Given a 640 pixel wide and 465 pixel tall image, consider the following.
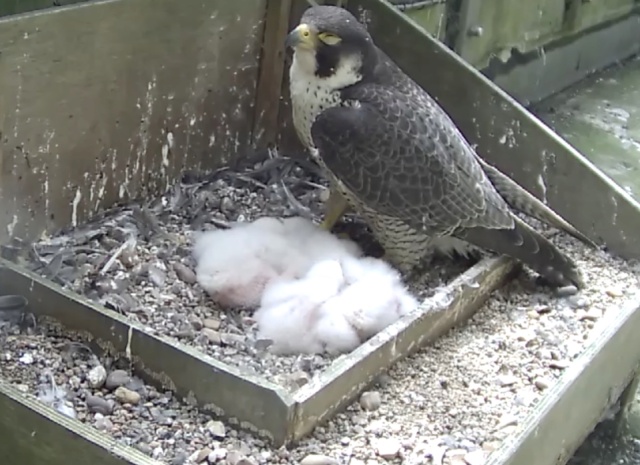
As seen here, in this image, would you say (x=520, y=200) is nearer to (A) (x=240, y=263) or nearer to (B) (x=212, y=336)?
(A) (x=240, y=263)

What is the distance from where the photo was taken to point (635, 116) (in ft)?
15.9

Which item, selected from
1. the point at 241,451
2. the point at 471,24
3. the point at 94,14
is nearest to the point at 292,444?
the point at 241,451

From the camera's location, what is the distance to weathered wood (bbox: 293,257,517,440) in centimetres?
152

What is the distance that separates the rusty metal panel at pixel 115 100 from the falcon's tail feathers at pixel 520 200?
691mm

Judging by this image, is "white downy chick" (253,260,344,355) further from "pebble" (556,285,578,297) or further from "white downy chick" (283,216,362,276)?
"pebble" (556,285,578,297)

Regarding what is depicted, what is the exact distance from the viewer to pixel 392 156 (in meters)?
2.01

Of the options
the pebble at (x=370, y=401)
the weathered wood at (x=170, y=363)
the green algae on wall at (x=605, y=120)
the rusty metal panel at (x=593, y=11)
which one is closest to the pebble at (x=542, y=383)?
the pebble at (x=370, y=401)

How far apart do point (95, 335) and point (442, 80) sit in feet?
4.13

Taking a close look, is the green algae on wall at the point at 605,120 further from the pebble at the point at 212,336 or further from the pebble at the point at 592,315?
the pebble at the point at 212,336

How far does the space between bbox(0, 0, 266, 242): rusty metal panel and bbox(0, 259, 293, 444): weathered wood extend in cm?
28

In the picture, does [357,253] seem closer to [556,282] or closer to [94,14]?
[556,282]

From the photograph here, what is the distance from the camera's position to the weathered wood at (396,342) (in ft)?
4.98

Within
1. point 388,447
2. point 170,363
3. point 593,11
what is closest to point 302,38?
point 170,363

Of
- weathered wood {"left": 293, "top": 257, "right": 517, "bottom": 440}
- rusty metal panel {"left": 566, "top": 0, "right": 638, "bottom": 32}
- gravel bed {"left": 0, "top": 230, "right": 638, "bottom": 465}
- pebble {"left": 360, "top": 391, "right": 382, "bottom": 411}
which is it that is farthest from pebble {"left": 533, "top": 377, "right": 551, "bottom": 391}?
rusty metal panel {"left": 566, "top": 0, "right": 638, "bottom": 32}
